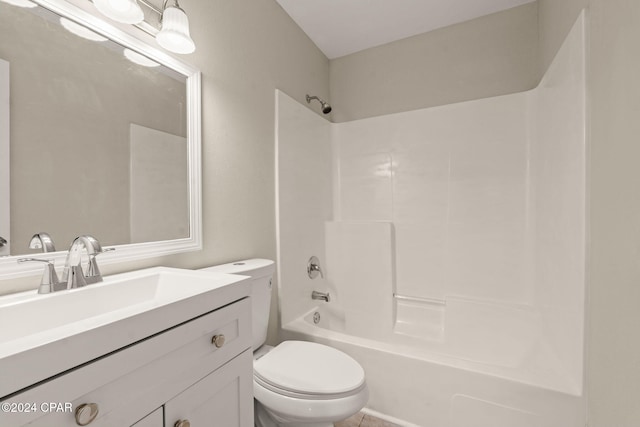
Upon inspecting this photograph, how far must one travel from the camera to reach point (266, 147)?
1.70 meters

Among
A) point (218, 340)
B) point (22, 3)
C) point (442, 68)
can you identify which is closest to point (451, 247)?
point (442, 68)

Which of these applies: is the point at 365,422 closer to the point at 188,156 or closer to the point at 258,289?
the point at 258,289

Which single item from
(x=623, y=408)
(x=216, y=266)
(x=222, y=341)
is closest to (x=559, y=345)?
(x=623, y=408)

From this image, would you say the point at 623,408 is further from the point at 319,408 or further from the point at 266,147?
the point at 266,147

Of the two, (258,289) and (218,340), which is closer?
(218,340)

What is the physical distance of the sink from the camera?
1.43 feet

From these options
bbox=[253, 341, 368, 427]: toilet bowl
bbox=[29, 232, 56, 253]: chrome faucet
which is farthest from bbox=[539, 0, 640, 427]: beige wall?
bbox=[29, 232, 56, 253]: chrome faucet

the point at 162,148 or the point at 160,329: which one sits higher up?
the point at 162,148

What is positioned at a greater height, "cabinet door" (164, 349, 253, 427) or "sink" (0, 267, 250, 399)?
"sink" (0, 267, 250, 399)

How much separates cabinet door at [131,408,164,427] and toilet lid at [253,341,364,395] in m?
0.58

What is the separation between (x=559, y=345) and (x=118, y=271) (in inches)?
76.4

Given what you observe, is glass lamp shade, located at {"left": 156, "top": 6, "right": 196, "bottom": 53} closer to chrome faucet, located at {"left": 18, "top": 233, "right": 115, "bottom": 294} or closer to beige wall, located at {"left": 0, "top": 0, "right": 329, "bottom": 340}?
beige wall, located at {"left": 0, "top": 0, "right": 329, "bottom": 340}

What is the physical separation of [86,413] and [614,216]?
1.44m

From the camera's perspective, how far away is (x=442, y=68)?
213cm
